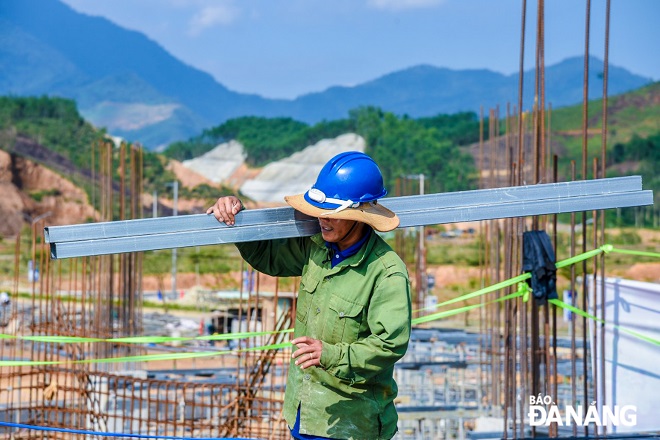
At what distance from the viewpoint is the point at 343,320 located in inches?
128

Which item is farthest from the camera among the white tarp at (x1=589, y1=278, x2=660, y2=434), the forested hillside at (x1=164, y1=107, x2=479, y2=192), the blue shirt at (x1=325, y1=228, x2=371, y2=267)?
the forested hillside at (x1=164, y1=107, x2=479, y2=192)

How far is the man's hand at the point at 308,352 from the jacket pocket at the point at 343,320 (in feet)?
0.74

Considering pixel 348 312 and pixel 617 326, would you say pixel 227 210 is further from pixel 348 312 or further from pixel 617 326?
pixel 617 326

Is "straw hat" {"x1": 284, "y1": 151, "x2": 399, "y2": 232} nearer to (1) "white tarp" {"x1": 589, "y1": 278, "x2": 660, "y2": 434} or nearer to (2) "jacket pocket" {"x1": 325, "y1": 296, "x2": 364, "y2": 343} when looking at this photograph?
(2) "jacket pocket" {"x1": 325, "y1": 296, "x2": 364, "y2": 343}

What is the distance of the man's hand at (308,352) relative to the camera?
3002mm

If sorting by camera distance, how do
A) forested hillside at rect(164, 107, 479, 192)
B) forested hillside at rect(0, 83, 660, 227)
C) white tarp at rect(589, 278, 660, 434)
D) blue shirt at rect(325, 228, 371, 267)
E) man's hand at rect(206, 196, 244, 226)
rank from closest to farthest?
blue shirt at rect(325, 228, 371, 267), man's hand at rect(206, 196, 244, 226), white tarp at rect(589, 278, 660, 434), forested hillside at rect(0, 83, 660, 227), forested hillside at rect(164, 107, 479, 192)

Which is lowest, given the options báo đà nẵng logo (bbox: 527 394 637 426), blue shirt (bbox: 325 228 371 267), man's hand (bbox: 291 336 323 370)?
báo đà nẵng logo (bbox: 527 394 637 426)

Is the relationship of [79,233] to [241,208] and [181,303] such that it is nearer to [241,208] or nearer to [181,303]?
[241,208]

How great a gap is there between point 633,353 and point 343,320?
341 centimetres

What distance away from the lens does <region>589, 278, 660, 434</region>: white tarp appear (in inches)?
236

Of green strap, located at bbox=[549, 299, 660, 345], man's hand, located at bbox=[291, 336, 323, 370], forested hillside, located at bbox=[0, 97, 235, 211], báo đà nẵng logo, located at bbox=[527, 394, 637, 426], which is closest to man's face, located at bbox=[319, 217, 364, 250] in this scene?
man's hand, located at bbox=[291, 336, 323, 370]

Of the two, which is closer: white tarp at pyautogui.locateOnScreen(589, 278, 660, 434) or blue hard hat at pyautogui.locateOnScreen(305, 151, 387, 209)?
blue hard hat at pyautogui.locateOnScreen(305, 151, 387, 209)

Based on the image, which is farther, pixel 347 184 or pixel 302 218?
pixel 302 218

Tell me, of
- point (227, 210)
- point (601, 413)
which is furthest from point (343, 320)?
point (601, 413)
